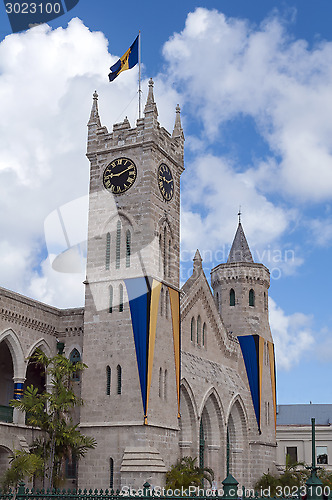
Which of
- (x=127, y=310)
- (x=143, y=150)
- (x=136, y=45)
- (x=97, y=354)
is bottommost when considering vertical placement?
(x=97, y=354)

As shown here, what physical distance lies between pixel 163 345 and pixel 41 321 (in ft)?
21.2

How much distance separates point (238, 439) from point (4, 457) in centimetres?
1857

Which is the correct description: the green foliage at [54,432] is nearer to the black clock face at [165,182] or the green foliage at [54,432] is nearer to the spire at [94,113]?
the black clock face at [165,182]

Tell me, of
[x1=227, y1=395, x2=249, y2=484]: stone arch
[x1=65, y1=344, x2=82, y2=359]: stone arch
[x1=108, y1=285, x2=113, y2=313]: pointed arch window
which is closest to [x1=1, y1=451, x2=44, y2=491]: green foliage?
[x1=65, y1=344, x2=82, y2=359]: stone arch

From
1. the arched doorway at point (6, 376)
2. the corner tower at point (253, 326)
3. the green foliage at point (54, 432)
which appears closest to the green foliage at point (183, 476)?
the green foliage at point (54, 432)

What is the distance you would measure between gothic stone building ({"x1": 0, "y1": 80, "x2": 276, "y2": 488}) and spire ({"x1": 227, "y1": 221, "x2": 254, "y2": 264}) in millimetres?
8104

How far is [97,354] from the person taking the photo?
112ft

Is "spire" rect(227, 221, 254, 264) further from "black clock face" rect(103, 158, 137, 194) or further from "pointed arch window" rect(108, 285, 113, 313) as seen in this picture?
"pointed arch window" rect(108, 285, 113, 313)

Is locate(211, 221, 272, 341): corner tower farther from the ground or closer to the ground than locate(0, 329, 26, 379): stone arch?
farther from the ground

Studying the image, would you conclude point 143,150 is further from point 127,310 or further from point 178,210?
point 127,310

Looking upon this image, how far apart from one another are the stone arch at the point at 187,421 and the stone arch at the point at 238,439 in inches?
224

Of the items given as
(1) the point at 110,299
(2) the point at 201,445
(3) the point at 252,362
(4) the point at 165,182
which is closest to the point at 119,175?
(4) the point at 165,182

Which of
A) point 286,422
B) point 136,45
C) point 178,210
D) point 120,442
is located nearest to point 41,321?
point 120,442

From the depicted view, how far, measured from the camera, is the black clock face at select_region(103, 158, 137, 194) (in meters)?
36.4
